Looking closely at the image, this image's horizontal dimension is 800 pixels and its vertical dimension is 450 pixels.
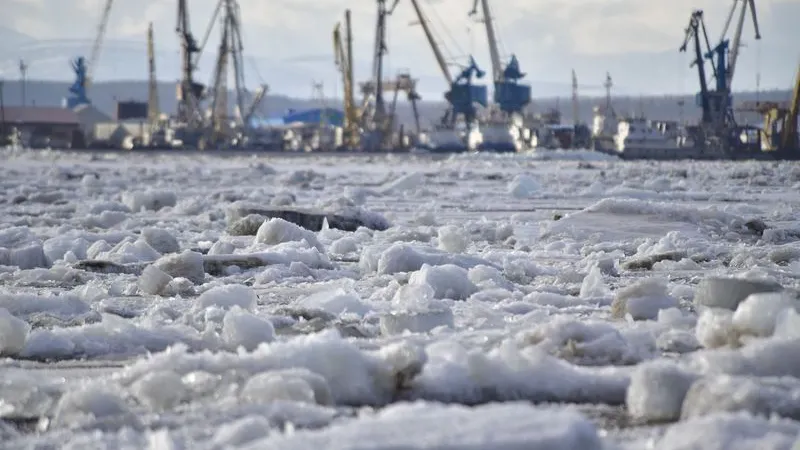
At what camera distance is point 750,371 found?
84.2 inches

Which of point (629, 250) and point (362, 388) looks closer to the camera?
point (362, 388)

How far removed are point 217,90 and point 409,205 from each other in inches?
2209

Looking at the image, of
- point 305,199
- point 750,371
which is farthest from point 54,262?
point 305,199

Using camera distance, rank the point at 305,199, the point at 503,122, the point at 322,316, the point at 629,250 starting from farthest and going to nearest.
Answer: the point at 503,122 → the point at 305,199 → the point at 629,250 → the point at 322,316

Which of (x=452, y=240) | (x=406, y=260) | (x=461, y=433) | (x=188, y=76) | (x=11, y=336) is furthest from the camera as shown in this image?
(x=188, y=76)

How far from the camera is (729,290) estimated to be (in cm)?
308

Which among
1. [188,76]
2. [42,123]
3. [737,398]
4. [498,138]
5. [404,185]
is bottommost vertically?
[498,138]

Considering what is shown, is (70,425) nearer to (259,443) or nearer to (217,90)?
(259,443)

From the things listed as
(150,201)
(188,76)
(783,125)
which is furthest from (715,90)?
(150,201)

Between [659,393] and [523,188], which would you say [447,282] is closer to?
[659,393]

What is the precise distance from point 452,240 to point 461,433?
3.94 metres

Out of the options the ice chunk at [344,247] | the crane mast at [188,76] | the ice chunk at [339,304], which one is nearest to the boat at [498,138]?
the crane mast at [188,76]

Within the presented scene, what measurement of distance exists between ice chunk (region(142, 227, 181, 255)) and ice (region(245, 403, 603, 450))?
167 inches

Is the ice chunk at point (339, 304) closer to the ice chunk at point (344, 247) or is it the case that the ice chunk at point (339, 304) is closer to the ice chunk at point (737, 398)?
the ice chunk at point (737, 398)
